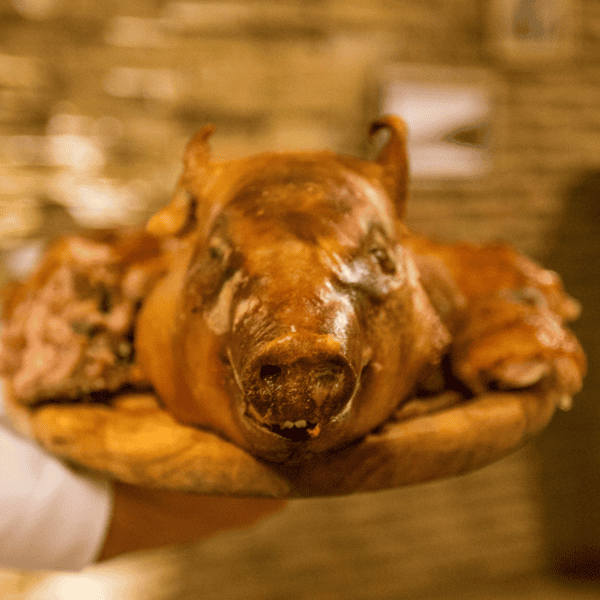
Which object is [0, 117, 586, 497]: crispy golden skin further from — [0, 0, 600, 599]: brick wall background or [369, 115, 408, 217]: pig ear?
[0, 0, 600, 599]: brick wall background

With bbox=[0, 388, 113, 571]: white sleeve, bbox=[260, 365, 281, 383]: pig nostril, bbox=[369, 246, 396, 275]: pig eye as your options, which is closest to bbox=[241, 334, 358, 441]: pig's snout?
bbox=[260, 365, 281, 383]: pig nostril

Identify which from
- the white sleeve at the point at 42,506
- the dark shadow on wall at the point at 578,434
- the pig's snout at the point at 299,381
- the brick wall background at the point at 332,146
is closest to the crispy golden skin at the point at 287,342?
the pig's snout at the point at 299,381

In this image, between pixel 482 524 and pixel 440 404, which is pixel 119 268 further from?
pixel 482 524

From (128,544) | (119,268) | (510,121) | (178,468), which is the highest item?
(510,121)

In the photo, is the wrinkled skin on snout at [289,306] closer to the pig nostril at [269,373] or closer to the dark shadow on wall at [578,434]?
the pig nostril at [269,373]

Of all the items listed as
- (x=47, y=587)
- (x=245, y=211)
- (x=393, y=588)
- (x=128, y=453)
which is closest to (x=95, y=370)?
(x=128, y=453)

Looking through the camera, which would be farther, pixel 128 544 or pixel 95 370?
pixel 128 544

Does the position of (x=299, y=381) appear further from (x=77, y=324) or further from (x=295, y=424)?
(x=77, y=324)

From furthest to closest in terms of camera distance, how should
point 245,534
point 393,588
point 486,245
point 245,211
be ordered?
point 393,588 < point 245,534 < point 486,245 < point 245,211
